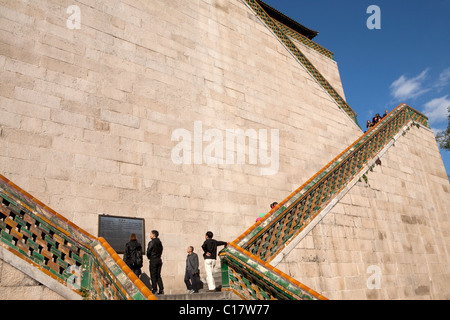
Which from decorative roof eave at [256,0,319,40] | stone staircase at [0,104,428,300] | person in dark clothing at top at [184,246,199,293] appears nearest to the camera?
stone staircase at [0,104,428,300]

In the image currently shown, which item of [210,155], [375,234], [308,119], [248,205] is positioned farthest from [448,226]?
[210,155]

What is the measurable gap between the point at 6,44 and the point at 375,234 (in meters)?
9.79

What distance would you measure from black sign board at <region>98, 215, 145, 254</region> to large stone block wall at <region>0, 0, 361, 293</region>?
158 mm

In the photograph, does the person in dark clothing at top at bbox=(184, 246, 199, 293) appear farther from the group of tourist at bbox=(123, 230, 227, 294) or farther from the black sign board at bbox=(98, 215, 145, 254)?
the black sign board at bbox=(98, 215, 145, 254)

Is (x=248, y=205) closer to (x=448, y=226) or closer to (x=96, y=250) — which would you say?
(x=96, y=250)

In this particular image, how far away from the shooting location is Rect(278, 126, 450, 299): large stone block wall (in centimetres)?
771

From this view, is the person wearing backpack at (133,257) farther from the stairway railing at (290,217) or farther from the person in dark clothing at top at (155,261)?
the stairway railing at (290,217)

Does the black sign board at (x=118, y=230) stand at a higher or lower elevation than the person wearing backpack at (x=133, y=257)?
higher

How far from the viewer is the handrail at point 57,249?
432cm

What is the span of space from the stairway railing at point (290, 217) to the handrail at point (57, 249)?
190cm

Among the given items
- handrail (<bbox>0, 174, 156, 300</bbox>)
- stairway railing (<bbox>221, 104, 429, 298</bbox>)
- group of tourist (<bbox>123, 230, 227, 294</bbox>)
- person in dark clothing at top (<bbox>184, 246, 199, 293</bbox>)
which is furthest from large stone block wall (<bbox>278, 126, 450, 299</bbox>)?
handrail (<bbox>0, 174, 156, 300</bbox>)

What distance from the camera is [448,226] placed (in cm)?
1302

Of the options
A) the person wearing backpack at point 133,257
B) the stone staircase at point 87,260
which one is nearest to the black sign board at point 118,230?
the person wearing backpack at point 133,257

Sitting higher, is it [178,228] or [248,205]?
[248,205]
